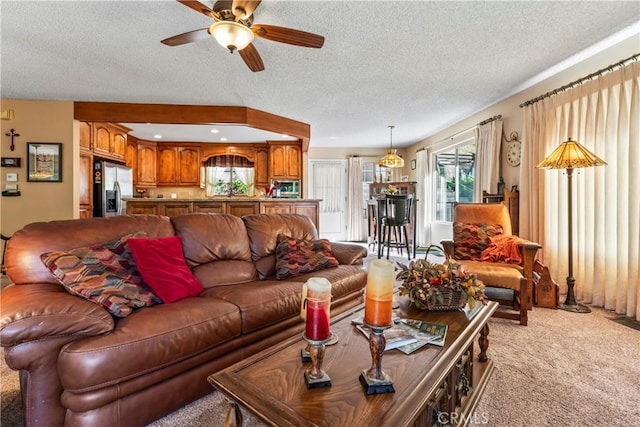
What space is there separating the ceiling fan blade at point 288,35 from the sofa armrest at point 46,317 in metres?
2.01

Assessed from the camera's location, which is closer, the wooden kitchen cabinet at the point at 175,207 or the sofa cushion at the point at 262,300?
the sofa cushion at the point at 262,300

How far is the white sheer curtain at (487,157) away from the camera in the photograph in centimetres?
423

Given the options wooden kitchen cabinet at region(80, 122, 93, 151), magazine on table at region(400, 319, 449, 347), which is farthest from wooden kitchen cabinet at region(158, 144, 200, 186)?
magazine on table at region(400, 319, 449, 347)

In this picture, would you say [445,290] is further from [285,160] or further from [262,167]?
[262,167]

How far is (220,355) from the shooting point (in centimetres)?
160

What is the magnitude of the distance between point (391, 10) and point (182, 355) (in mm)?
2654

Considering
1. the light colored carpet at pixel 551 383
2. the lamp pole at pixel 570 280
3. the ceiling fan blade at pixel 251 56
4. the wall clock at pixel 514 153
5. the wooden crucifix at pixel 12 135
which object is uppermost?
the ceiling fan blade at pixel 251 56

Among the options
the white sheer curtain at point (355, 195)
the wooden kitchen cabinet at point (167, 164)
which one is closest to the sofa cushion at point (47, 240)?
the wooden kitchen cabinet at point (167, 164)

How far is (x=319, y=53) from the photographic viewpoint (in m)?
3.01

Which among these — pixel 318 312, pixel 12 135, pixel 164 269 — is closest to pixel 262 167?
pixel 12 135

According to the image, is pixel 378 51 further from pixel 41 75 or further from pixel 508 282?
pixel 41 75

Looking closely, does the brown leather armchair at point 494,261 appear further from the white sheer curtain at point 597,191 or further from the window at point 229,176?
the window at point 229,176

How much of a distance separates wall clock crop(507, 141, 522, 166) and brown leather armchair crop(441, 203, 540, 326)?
110 centimetres

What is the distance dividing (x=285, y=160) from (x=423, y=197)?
3225 mm
